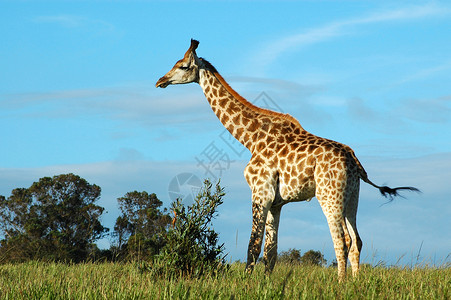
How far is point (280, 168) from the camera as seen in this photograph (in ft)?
33.8

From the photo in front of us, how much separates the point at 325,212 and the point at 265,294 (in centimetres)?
339

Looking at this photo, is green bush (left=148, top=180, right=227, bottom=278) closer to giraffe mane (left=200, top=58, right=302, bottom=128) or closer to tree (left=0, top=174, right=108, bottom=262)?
giraffe mane (left=200, top=58, right=302, bottom=128)

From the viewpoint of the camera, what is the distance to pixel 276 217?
10.6 m

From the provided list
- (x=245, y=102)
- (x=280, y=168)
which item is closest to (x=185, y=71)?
(x=245, y=102)

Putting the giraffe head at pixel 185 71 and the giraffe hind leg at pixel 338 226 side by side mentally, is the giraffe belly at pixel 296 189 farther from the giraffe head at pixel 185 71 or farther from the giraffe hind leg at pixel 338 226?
the giraffe head at pixel 185 71

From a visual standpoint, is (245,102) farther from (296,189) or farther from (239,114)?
(296,189)

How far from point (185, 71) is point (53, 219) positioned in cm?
1626

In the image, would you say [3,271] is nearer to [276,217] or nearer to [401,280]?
[276,217]

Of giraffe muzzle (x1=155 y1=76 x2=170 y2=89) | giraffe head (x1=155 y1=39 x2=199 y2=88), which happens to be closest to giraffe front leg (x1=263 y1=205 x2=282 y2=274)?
giraffe head (x1=155 y1=39 x2=199 y2=88)

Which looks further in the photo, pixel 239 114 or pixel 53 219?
pixel 53 219

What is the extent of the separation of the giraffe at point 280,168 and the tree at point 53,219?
44.1 ft

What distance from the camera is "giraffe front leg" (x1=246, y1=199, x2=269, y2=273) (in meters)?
10.0

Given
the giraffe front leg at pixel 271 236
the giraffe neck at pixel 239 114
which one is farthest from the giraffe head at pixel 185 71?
Answer: the giraffe front leg at pixel 271 236

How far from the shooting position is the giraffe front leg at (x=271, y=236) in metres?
10.4
